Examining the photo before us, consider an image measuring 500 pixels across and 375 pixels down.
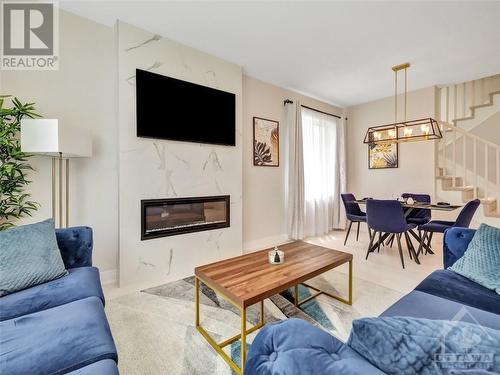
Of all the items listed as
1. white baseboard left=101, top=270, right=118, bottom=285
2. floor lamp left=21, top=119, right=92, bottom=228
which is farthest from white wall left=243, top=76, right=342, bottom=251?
floor lamp left=21, top=119, right=92, bottom=228

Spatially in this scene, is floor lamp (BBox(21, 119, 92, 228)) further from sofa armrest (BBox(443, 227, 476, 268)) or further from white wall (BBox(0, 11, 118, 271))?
sofa armrest (BBox(443, 227, 476, 268))

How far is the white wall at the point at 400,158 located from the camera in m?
4.40

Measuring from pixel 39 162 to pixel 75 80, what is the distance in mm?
895

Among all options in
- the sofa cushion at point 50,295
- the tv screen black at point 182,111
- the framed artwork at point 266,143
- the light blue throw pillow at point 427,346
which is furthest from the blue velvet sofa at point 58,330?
the framed artwork at point 266,143

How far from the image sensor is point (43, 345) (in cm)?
100

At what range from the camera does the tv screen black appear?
2.71 meters

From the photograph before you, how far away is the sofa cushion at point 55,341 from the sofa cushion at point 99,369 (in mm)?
31

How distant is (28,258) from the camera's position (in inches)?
58.9

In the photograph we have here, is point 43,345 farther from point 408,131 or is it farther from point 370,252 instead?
point 408,131

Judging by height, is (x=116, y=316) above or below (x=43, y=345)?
below

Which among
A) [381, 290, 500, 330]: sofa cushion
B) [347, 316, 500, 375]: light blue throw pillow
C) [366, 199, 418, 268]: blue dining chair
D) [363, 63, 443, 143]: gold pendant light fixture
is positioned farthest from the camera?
[363, 63, 443, 143]: gold pendant light fixture

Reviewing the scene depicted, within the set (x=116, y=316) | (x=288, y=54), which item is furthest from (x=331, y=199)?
(x=116, y=316)

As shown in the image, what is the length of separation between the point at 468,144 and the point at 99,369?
20.1 ft

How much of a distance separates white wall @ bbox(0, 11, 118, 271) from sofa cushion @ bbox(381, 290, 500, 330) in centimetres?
266
